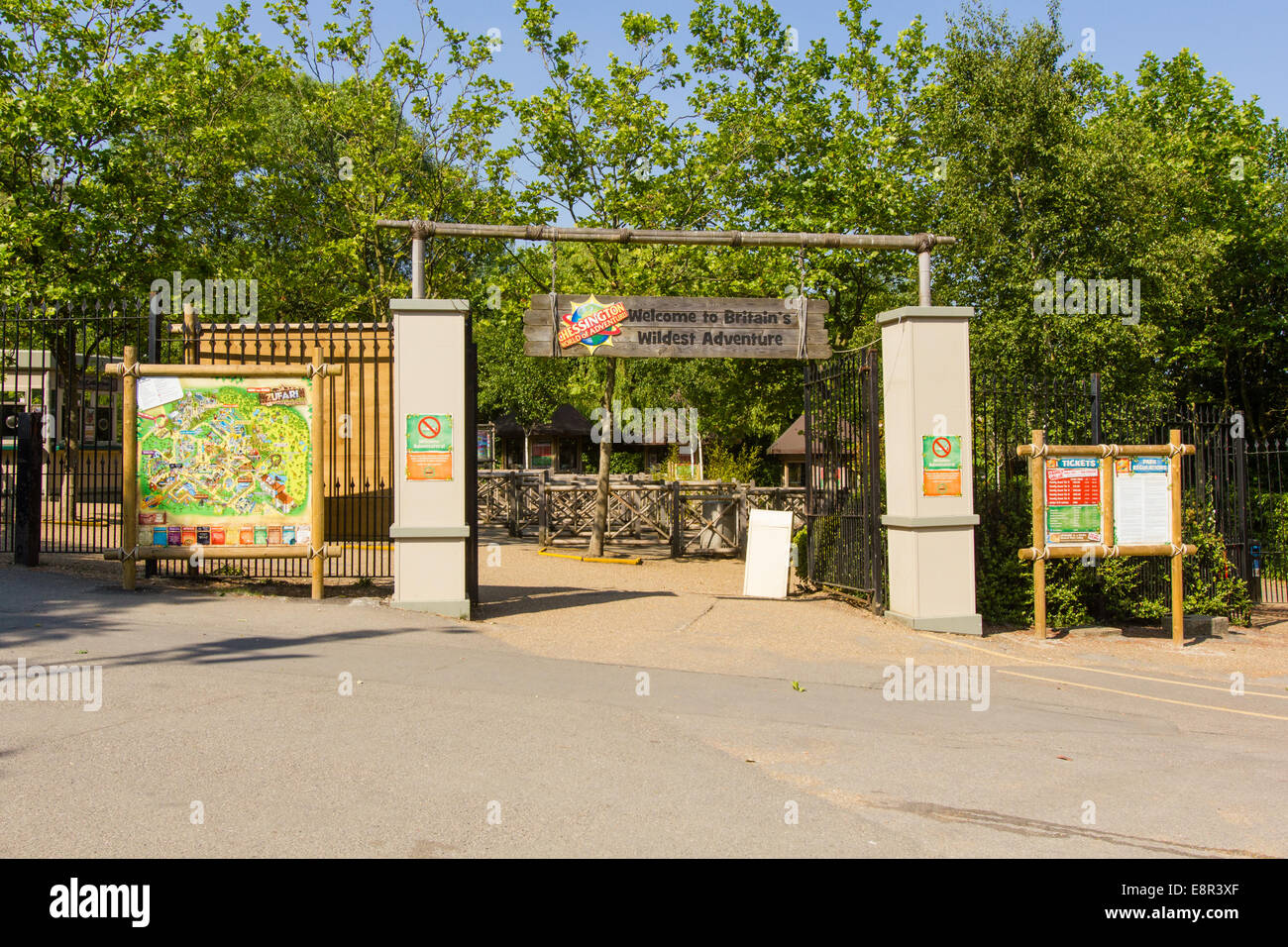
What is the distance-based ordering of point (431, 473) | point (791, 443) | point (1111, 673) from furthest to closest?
point (791, 443), point (431, 473), point (1111, 673)

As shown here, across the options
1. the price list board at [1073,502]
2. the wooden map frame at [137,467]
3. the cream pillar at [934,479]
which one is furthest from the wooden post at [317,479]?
the price list board at [1073,502]

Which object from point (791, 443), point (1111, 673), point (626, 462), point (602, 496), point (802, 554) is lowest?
point (1111, 673)

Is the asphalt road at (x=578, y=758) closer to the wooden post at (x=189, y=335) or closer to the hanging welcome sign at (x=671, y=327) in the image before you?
the hanging welcome sign at (x=671, y=327)

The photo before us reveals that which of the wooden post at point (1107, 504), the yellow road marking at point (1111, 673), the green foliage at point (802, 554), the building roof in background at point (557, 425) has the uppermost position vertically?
the building roof in background at point (557, 425)

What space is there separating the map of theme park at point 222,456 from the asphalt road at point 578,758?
2026 millimetres

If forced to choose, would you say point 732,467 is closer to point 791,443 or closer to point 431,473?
point 791,443

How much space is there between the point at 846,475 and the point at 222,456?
26.1 feet

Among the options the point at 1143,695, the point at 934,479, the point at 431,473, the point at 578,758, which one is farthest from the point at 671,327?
the point at 578,758

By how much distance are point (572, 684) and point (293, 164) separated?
2077 cm

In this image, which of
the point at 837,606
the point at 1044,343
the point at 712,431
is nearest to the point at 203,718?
the point at 837,606

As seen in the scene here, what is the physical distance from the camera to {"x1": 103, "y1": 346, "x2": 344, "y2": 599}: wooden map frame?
35.2 ft

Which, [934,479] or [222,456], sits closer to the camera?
[222,456]

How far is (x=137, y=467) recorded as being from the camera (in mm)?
10781

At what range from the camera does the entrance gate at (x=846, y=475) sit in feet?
39.1
